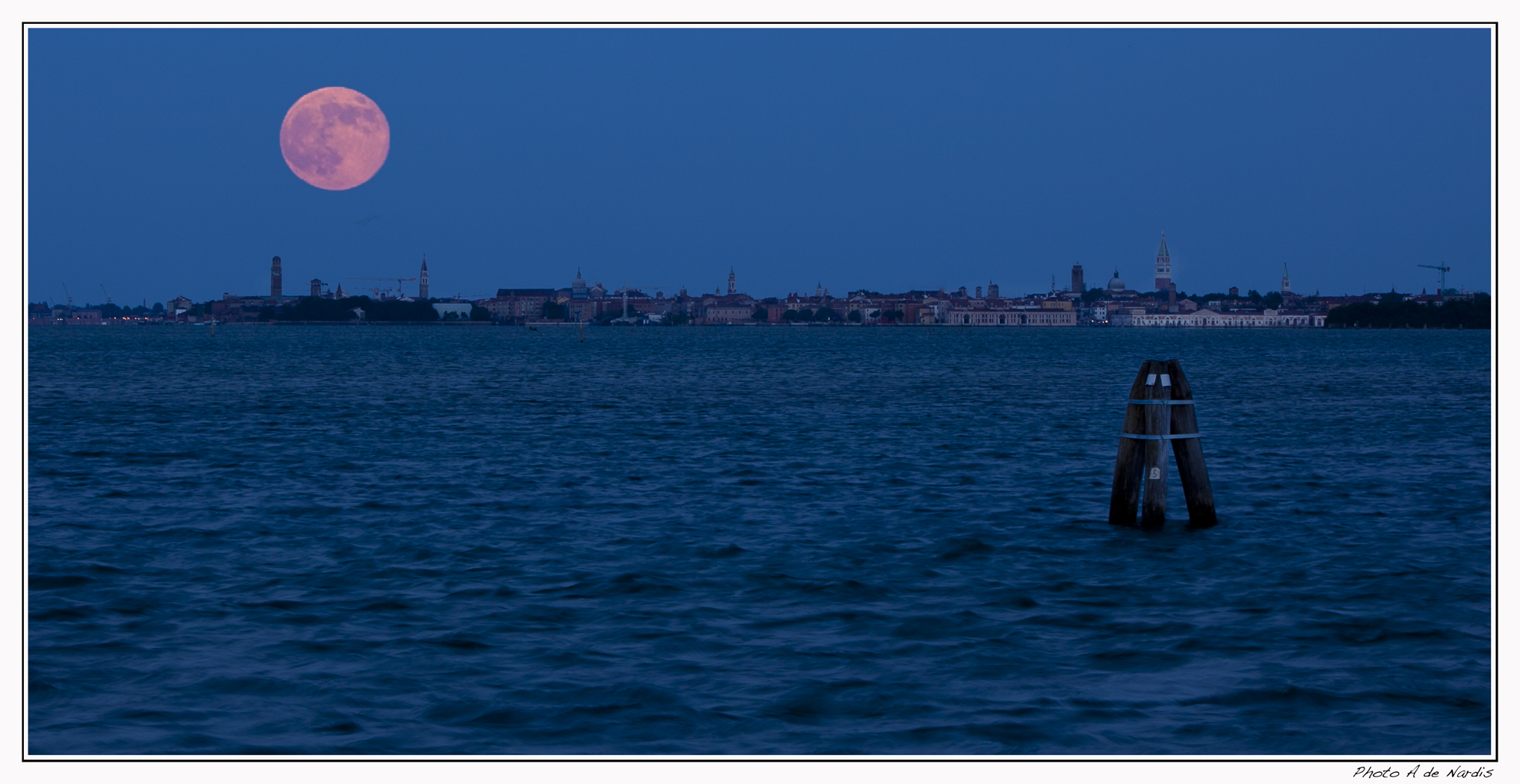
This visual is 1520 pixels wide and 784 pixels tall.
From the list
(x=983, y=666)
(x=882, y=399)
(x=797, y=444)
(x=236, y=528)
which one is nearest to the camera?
(x=983, y=666)

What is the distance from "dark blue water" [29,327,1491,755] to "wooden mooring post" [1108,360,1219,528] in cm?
34

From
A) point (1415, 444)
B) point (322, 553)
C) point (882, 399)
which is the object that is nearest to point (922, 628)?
point (322, 553)

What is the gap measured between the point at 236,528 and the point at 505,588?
543 centimetres

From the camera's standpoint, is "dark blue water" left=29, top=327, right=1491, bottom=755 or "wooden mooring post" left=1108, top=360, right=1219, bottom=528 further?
"wooden mooring post" left=1108, top=360, right=1219, bottom=528

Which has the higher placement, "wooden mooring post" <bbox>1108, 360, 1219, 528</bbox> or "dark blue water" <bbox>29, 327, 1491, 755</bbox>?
"wooden mooring post" <bbox>1108, 360, 1219, 528</bbox>

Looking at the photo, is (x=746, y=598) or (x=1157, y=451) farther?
(x=1157, y=451)

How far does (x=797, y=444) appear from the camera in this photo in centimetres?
3017

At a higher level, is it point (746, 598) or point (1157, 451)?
point (1157, 451)

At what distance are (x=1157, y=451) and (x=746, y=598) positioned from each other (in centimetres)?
542

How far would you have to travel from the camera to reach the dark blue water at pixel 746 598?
9391mm

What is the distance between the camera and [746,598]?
13203 millimetres

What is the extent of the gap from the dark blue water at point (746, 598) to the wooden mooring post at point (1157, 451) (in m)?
0.34

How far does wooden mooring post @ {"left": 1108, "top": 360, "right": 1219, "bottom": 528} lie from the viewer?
15625 millimetres
